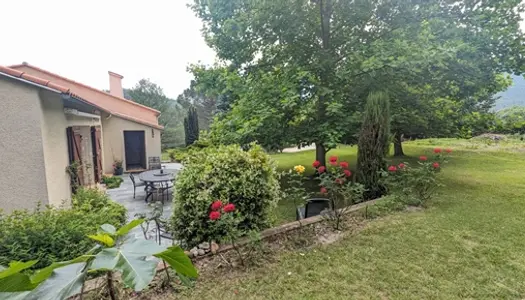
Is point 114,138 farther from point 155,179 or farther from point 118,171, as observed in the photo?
point 155,179

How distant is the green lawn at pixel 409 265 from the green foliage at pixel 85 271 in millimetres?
2127

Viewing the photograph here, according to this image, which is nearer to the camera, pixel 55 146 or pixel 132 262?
pixel 132 262

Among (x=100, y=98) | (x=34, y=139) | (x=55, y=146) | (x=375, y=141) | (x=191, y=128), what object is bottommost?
(x=375, y=141)

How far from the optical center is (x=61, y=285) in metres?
1.14

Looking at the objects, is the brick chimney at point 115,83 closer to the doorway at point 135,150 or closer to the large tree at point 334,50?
the doorway at point 135,150

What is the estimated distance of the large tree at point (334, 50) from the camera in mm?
7934

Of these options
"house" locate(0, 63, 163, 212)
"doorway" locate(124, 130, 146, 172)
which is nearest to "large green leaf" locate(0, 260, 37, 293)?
"house" locate(0, 63, 163, 212)

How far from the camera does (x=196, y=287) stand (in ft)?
10.7

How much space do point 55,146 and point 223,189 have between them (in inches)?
229

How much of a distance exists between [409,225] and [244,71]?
7.37 m

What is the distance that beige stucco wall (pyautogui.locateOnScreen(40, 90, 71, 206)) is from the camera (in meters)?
6.66

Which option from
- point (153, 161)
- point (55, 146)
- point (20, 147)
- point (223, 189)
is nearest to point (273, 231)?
point (223, 189)

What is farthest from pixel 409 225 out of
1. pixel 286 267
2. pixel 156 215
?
pixel 156 215

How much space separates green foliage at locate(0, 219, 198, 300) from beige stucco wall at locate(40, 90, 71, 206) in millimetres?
6826
